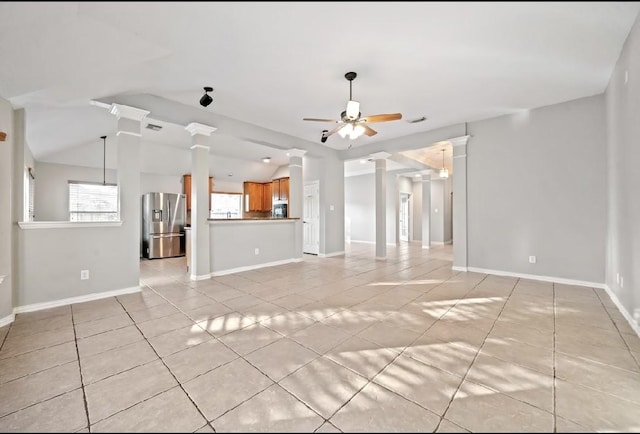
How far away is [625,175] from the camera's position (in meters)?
2.82

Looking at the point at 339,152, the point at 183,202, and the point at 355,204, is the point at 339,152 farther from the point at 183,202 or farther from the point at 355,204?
the point at 183,202

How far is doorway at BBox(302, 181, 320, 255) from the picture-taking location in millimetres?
7250

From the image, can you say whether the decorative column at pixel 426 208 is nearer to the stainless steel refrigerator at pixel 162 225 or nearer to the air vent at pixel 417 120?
the air vent at pixel 417 120

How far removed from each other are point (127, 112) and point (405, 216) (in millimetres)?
9679

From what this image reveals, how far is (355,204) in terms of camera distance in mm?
10500

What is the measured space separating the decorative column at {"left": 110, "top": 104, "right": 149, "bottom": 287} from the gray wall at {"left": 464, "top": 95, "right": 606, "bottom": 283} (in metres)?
5.63

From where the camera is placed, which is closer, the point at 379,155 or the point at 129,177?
the point at 129,177

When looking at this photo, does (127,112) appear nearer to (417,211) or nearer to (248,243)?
(248,243)

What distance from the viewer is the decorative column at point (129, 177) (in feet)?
11.8

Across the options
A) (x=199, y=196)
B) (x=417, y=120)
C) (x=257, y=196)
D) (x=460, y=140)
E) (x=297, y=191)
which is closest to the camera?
(x=199, y=196)

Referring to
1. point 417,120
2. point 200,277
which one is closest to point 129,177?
point 200,277

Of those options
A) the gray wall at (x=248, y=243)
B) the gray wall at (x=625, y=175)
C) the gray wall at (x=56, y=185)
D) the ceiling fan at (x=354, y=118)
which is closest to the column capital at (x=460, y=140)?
the gray wall at (x=625, y=175)

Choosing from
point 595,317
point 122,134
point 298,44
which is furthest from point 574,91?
point 122,134

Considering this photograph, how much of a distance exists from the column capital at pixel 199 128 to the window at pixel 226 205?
170 inches
